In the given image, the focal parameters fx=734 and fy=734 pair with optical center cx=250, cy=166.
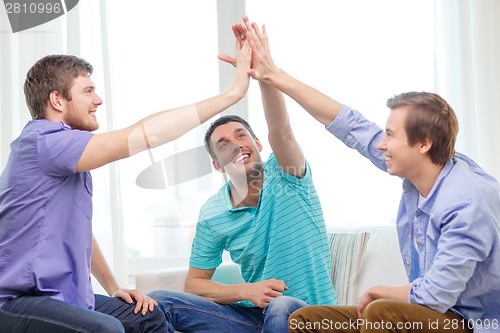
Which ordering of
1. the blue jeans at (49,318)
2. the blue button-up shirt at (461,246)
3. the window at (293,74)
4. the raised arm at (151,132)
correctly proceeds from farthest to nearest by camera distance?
the window at (293,74)
the raised arm at (151,132)
the blue jeans at (49,318)
the blue button-up shirt at (461,246)

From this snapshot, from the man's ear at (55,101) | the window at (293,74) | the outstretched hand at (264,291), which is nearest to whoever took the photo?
the man's ear at (55,101)

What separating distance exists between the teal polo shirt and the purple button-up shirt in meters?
0.57

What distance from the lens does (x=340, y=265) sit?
2.72 metres

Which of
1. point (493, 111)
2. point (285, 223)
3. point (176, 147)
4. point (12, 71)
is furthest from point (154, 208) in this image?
point (493, 111)

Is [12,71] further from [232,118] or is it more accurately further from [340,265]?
[340,265]

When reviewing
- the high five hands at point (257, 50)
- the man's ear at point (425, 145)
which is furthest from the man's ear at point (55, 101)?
the man's ear at point (425, 145)

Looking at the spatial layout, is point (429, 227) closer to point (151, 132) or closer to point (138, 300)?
point (151, 132)

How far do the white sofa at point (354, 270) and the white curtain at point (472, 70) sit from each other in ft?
4.20

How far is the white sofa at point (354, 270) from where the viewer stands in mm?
2676

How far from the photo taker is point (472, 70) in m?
3.86

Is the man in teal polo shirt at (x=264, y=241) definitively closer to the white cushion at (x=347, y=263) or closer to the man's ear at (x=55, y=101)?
the white cushion at (x=347, y=263)

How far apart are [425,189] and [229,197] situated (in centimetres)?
79

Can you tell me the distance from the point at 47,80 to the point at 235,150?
693mm

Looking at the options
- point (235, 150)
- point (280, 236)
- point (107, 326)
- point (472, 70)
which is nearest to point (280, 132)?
point (235, 150)
